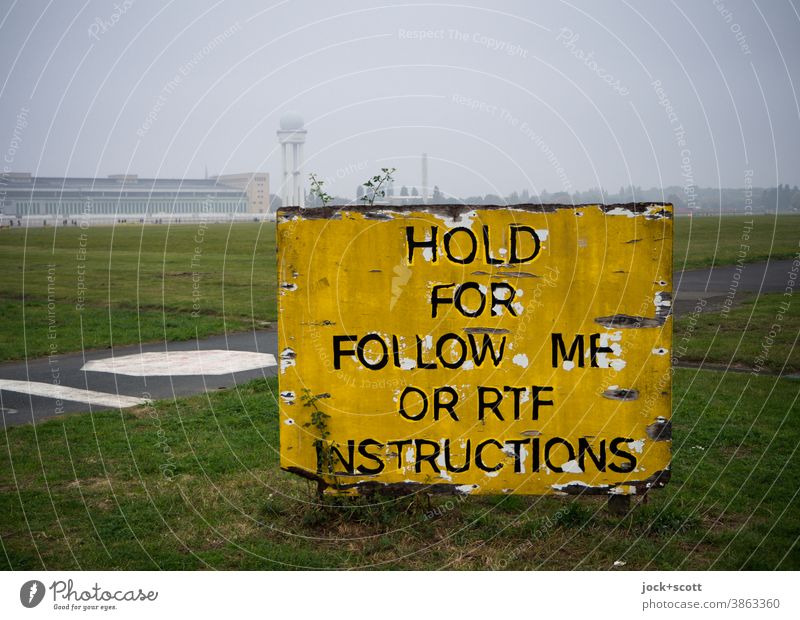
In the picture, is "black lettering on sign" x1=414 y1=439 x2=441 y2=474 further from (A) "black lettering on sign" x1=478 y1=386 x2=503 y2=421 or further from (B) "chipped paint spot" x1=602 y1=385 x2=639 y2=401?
(B) "chipped paint spot" x1=602 y1=385 x2=639 y2=401

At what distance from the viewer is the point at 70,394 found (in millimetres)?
10656

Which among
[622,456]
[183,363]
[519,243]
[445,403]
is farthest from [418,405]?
[183,363]

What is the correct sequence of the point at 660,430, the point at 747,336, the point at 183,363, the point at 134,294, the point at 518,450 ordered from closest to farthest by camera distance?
1. the point at 660,430
2. the point at 518,450
3. the point at 183,363
4. the point at 747,336
5. the point at 134,294

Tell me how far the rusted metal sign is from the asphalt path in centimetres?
488

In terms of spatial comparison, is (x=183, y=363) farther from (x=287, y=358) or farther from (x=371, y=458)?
(x=371, y=458)

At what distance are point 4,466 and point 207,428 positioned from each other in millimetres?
2004

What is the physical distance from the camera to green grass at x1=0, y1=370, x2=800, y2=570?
546 centimetres

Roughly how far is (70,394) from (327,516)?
19.5 ft

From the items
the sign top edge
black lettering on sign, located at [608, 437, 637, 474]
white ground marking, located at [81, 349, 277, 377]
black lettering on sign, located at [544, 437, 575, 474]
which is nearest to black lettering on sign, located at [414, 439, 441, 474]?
black lettering on sign, located at [544, 437, 575, 474]

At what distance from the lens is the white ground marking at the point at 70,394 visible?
1010 cm

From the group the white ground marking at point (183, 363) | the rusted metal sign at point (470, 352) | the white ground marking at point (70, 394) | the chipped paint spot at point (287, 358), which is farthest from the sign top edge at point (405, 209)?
the white ground marking at point (183, 363)

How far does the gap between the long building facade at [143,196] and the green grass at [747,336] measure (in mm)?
115589
